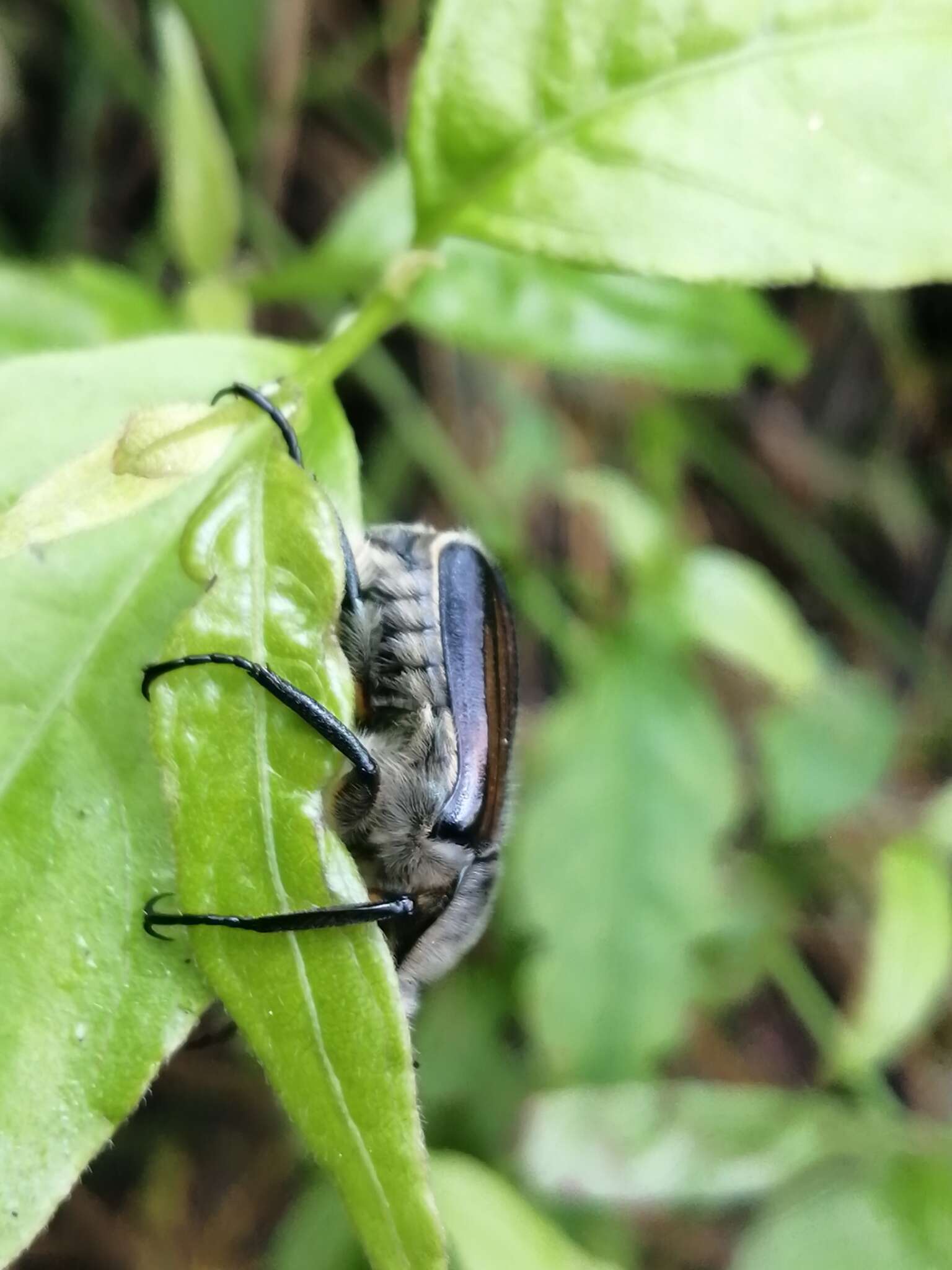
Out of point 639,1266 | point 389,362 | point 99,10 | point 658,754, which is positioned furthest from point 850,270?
point 639,1266

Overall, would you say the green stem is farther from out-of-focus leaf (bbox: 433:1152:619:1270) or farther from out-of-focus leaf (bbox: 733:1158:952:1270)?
out-of-focus leaf (bbox: 733:1158:952:1270)

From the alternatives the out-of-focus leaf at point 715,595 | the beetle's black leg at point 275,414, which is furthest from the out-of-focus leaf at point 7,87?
the beetle's black leg at point 275,414

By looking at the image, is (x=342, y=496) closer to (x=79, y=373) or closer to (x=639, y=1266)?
(x=79, y=373)

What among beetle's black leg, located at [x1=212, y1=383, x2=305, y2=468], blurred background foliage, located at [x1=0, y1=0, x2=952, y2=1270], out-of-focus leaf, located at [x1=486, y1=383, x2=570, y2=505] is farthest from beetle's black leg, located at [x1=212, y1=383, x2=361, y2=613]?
out-of-focus leaf, located at [x1=486, y1=383, x2=570, y2=505]

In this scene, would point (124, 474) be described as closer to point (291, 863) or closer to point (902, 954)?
point (291, 863)

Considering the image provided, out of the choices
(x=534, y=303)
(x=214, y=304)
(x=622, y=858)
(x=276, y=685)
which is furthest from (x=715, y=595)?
(x=276, y=685)

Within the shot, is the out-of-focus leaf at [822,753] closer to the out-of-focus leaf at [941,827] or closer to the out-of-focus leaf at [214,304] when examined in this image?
the out-of-focus leaf at [941,827]

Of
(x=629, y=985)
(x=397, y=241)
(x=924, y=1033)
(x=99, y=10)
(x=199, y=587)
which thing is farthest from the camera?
(x=924, y=1033)
